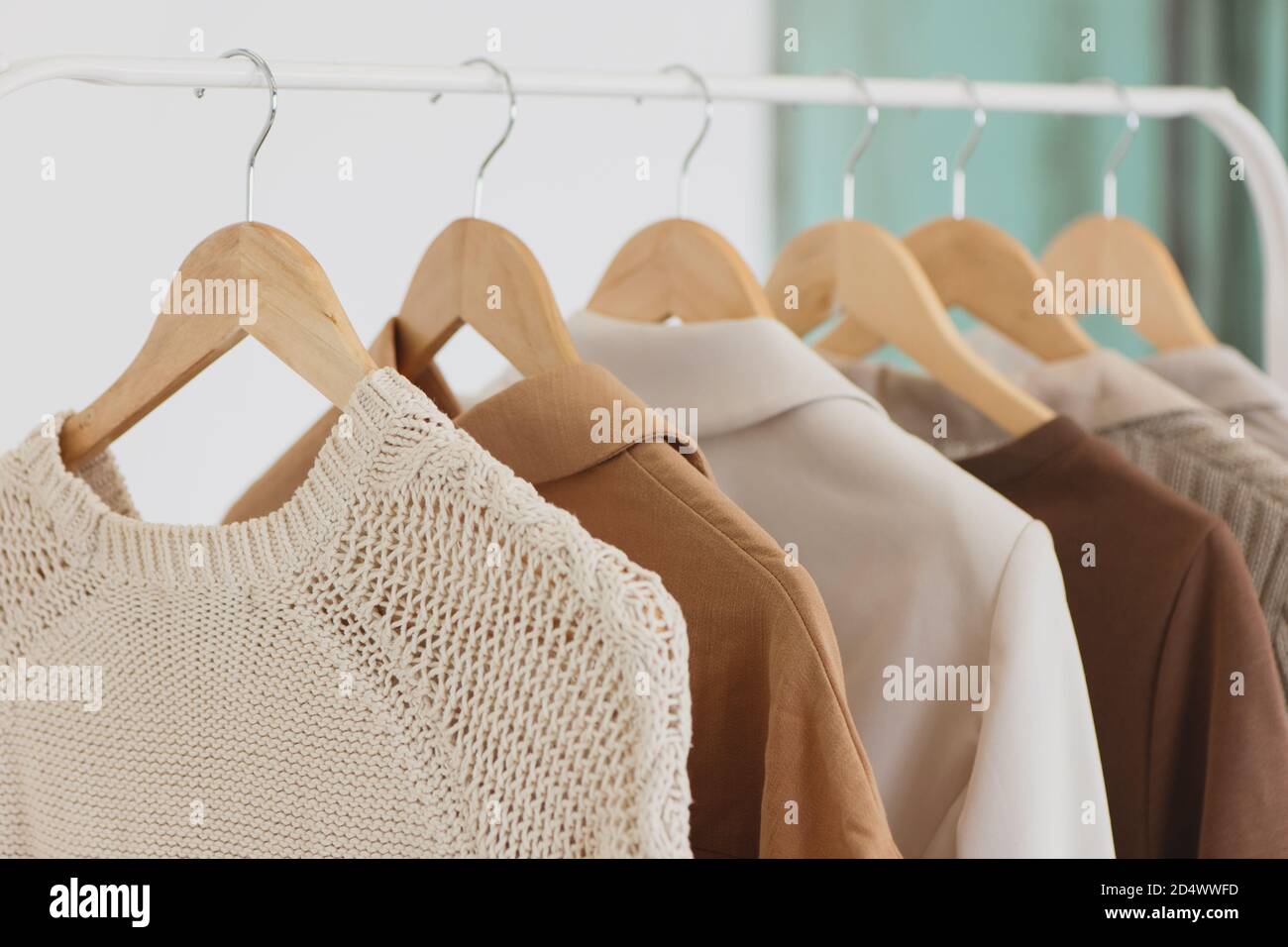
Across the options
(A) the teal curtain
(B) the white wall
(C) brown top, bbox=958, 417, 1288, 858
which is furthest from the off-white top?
(A) the teal curtain

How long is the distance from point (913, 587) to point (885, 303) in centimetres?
26

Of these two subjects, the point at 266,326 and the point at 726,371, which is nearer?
the point at 266,326

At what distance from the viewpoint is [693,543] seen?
1.96 feet

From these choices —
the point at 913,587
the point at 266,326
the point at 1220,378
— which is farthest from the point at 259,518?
the point at 1220,378

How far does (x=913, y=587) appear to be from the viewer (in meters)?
0.69

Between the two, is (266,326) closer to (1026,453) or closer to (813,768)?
(813,768)

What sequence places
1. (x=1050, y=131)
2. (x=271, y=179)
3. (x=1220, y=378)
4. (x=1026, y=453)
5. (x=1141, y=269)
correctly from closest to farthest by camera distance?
(x=1026, y=453) < (x=1220, y=378) < (x=1141, y=269) < (x=271, y=179) < (x=1050, y=131)

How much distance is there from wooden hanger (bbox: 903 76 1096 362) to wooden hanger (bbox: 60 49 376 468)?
51cm

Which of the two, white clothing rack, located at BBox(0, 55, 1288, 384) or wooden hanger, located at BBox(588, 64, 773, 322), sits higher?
white clothing rack, located at BBox(0, 55, 1288, 384)

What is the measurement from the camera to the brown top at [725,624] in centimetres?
54

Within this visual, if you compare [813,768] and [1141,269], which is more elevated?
[1141,269]

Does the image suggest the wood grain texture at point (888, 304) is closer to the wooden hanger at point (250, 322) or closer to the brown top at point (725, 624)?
the brown top at point (725, 624)

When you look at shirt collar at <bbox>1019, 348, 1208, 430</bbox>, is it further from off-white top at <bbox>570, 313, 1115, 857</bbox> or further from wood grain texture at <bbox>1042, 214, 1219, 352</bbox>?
off-white top at <bbox>570, 313, 1115, 857</bbox>

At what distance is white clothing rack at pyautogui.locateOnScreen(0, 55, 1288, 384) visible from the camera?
25.6 inches
